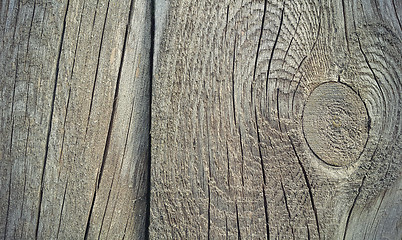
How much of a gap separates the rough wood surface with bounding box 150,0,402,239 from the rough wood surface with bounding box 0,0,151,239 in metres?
0.12

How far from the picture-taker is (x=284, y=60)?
1.23 meters

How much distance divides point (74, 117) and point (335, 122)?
0.94 metres

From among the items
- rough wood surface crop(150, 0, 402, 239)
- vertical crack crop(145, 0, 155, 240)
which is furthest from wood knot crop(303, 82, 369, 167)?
vertical crack crop(145, 0, 155, 240)

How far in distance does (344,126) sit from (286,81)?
258 millimetres

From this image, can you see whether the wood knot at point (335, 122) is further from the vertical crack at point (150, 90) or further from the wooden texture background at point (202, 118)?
the vertical crack at point (150, 90)

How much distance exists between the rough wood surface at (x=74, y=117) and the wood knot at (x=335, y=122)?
603mm

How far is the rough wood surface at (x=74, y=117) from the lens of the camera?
4.22 ft

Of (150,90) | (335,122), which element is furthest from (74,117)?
(335,122)

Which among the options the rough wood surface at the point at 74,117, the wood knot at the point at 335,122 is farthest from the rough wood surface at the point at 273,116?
the rough wood surface at the point at 74,117

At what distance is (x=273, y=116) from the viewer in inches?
48.5

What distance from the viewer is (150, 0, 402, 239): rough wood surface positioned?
1223 millimetres

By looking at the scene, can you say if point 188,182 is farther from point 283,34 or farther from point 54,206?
point 283,34

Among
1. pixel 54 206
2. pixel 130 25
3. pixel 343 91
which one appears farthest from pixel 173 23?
pixel 54 206

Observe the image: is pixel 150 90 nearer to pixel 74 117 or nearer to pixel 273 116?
pixel 74 117
